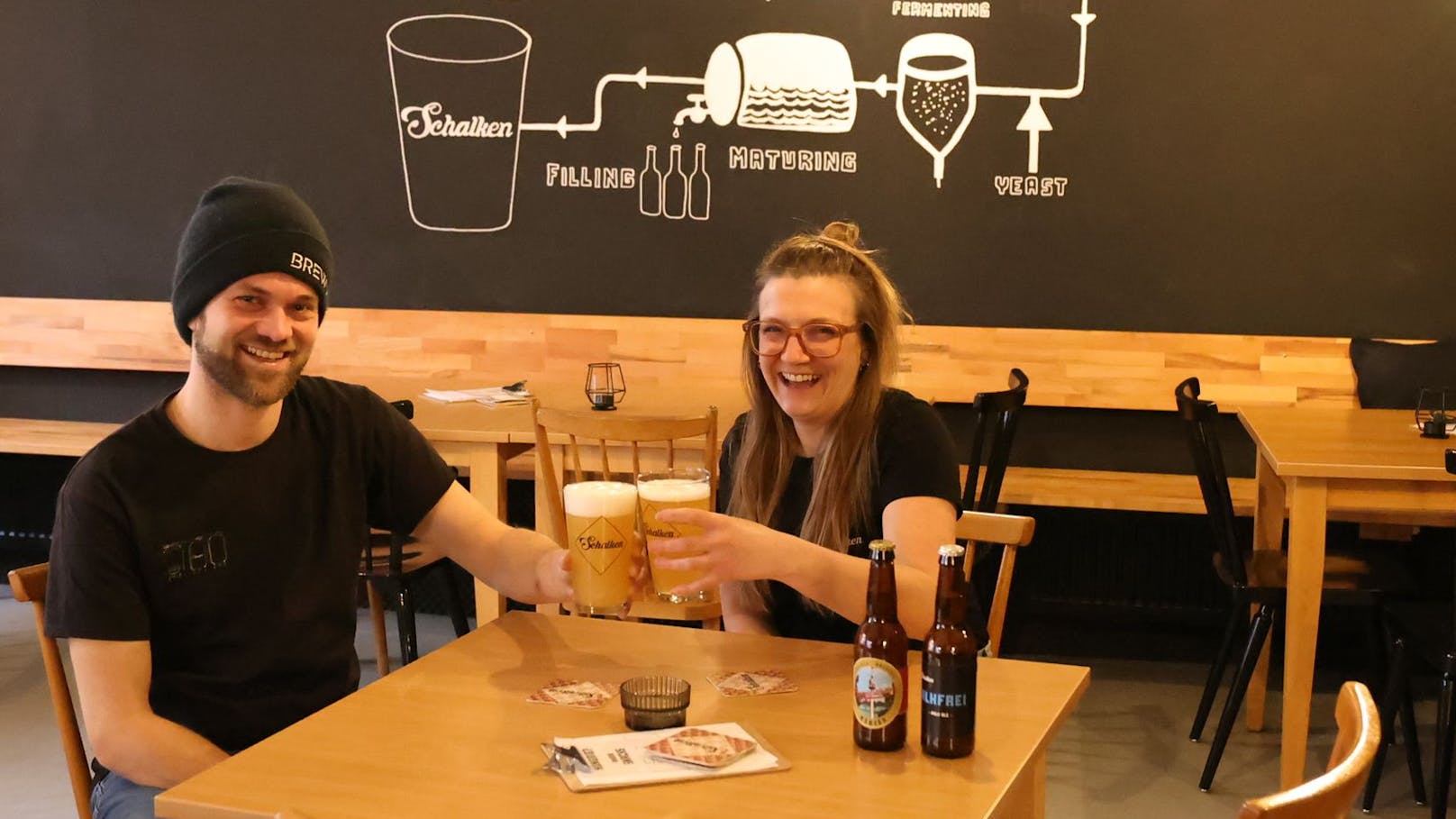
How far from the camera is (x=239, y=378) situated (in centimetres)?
213

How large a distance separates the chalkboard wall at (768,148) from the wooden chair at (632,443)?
4.20 ft

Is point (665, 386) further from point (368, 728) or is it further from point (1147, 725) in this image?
point (368, 728)

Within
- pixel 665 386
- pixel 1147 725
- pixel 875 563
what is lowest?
pixel 1147 725

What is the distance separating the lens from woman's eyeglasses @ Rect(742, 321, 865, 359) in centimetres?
241

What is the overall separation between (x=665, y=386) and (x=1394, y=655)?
2623 mm

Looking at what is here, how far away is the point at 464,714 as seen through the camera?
1.92 m

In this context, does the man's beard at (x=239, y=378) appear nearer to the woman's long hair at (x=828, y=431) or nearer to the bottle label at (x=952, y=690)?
the woman's long hair at (x=828, y=431)

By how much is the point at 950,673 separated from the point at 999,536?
3.08ft

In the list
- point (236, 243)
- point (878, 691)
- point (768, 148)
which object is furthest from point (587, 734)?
point (768, 148)

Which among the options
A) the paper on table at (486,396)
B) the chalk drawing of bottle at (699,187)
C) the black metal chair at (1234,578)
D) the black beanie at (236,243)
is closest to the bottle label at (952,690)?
the black beanie at (236,243)

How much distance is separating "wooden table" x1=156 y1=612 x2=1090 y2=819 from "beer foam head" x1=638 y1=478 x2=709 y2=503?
0.87ft

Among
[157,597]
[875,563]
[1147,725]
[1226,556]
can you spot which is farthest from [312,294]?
[1147,725]

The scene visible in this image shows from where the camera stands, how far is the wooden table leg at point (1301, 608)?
3605 mm

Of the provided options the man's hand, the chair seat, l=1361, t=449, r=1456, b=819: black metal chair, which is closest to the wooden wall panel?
A: the chair seat
